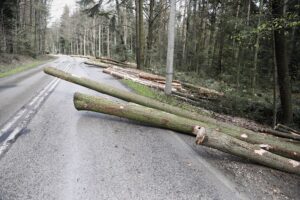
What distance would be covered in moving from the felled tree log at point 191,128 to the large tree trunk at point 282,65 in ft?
21.2

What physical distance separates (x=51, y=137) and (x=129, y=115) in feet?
5.78

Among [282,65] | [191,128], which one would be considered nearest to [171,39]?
[282,65]

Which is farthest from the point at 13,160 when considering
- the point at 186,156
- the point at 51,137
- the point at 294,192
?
the point at 294,192

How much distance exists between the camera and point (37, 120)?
6340 mm

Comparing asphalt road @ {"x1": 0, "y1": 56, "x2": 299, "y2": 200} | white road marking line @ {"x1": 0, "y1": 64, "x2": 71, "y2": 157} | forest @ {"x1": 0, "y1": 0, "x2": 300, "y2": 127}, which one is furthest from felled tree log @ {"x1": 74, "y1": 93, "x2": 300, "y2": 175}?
forest @ {"x1": 0, "y1": 0, "x2": 300, "y2": 127}

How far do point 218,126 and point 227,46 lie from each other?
23720mm

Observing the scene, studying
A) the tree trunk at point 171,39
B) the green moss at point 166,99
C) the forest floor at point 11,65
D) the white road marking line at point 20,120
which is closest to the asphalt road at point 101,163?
the white road marking line at point 20,120

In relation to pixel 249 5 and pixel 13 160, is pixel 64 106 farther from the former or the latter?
pixel 249 5

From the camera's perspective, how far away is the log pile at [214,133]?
4.39m

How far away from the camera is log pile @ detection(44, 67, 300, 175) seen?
173 inches

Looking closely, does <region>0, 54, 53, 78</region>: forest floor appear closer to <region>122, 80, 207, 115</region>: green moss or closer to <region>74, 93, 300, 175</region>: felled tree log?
<region>122, 80, 207, 115</region>: green moss

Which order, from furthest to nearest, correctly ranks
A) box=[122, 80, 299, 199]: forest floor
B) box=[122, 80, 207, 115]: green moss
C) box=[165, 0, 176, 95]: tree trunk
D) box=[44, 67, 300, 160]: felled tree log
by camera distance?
box=[165, 0, 176, 95]: tree trunk
box=[122, 80, 207, 115]: green moss
box=[44, 67, 300, 160]: felled tree log
box=[122, 80, 299, 199]: forest floor

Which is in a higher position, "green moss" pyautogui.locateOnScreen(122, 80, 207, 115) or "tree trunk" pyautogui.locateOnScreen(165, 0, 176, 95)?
"tree trunk" pyautogui.locateOnScreen(165, 0, 176, 95)

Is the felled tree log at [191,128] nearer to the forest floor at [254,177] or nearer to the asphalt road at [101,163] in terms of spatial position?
the forest floor at [254,177]
